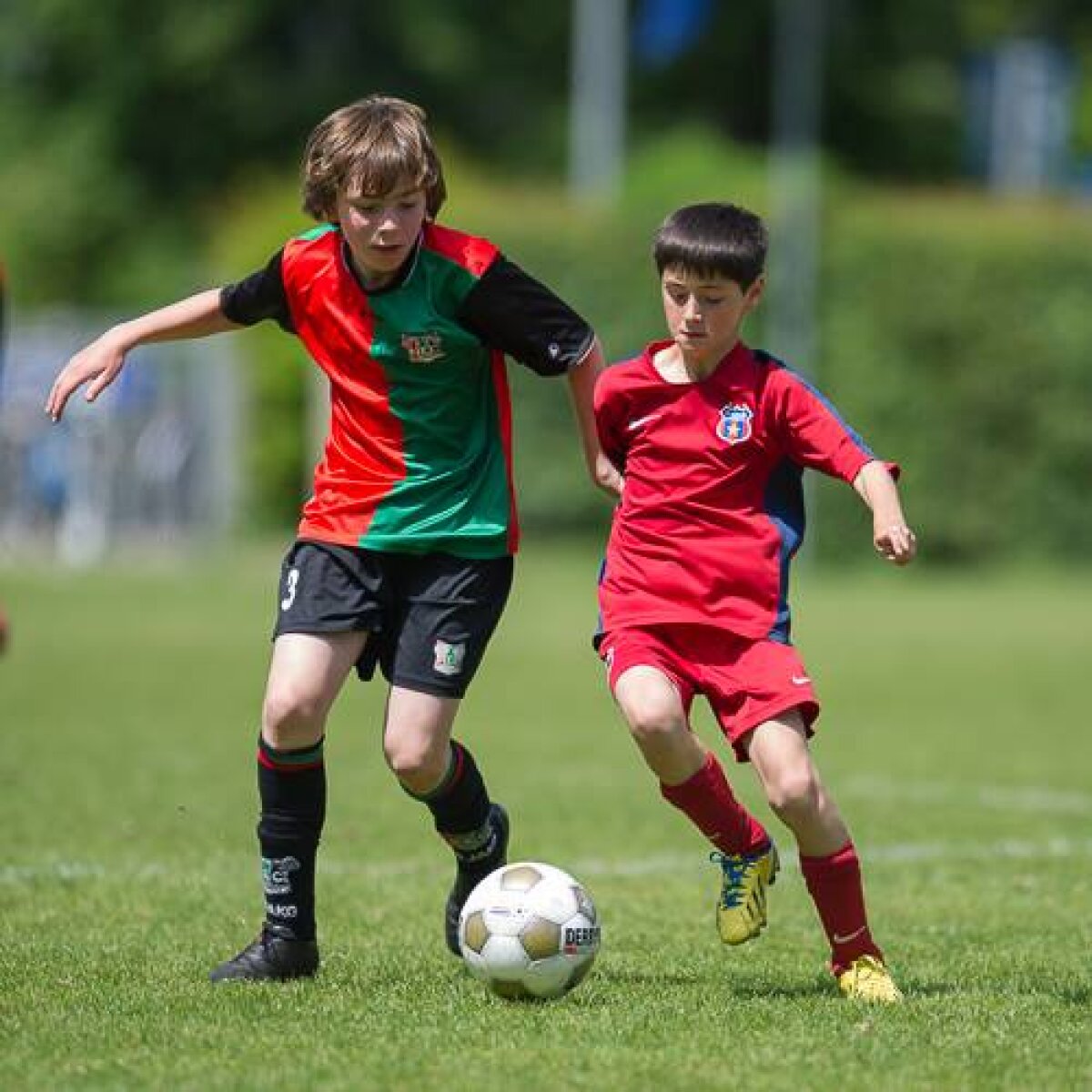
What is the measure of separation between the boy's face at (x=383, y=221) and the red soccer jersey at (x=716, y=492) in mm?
604

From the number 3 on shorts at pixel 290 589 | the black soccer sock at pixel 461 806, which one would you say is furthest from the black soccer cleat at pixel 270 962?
the number 3 on shorts at pixel 290 589

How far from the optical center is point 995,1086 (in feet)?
14.7

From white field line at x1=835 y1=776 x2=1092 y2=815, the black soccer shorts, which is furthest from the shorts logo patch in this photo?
white field line at x1=835 y1=776 x2=1092 y2=815

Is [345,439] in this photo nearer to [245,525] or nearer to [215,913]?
[215,913]

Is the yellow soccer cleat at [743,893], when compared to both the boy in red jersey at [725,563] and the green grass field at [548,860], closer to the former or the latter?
the boy in red jersey at [725,563]

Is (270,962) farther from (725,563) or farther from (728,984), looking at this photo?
(725,563)

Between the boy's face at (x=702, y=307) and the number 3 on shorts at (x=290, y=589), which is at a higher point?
the boy's face at (x=702, y=307)

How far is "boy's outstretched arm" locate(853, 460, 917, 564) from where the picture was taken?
519 cm

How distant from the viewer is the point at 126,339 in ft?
18.7

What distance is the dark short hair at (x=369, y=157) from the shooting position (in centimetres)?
541

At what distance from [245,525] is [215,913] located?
20085mm

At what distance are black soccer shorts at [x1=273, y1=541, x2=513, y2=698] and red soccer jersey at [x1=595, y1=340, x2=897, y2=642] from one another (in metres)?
0.32

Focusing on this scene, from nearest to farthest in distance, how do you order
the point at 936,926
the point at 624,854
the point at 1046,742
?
the point at 936,926 → the point at 624,854 → the point at 1046,742

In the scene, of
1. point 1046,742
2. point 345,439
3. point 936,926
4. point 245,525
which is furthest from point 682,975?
point 245,525
